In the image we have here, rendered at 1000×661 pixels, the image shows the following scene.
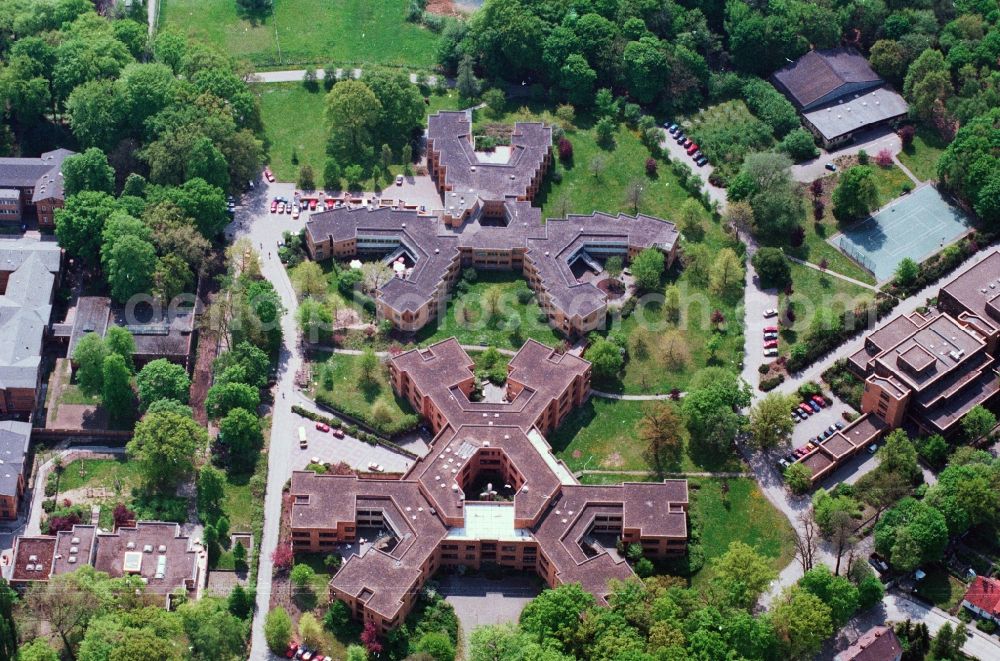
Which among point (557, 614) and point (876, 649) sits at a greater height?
point (876, 649)

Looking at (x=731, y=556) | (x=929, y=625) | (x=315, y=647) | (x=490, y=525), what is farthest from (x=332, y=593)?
(x=929, y=625)

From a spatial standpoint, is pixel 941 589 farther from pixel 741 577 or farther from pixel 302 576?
pixel 302 576

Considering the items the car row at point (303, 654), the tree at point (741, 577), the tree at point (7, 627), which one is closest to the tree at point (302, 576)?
the car row at point (303, 654)

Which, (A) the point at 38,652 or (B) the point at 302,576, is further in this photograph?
(B) the point at 302,576

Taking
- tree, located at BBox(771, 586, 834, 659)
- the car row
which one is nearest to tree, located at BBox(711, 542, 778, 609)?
tree, located at BBox(771, 586, 834, 659)

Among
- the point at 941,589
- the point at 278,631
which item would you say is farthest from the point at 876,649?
the point at 278,631

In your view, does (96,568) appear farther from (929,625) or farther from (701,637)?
(929,625)
